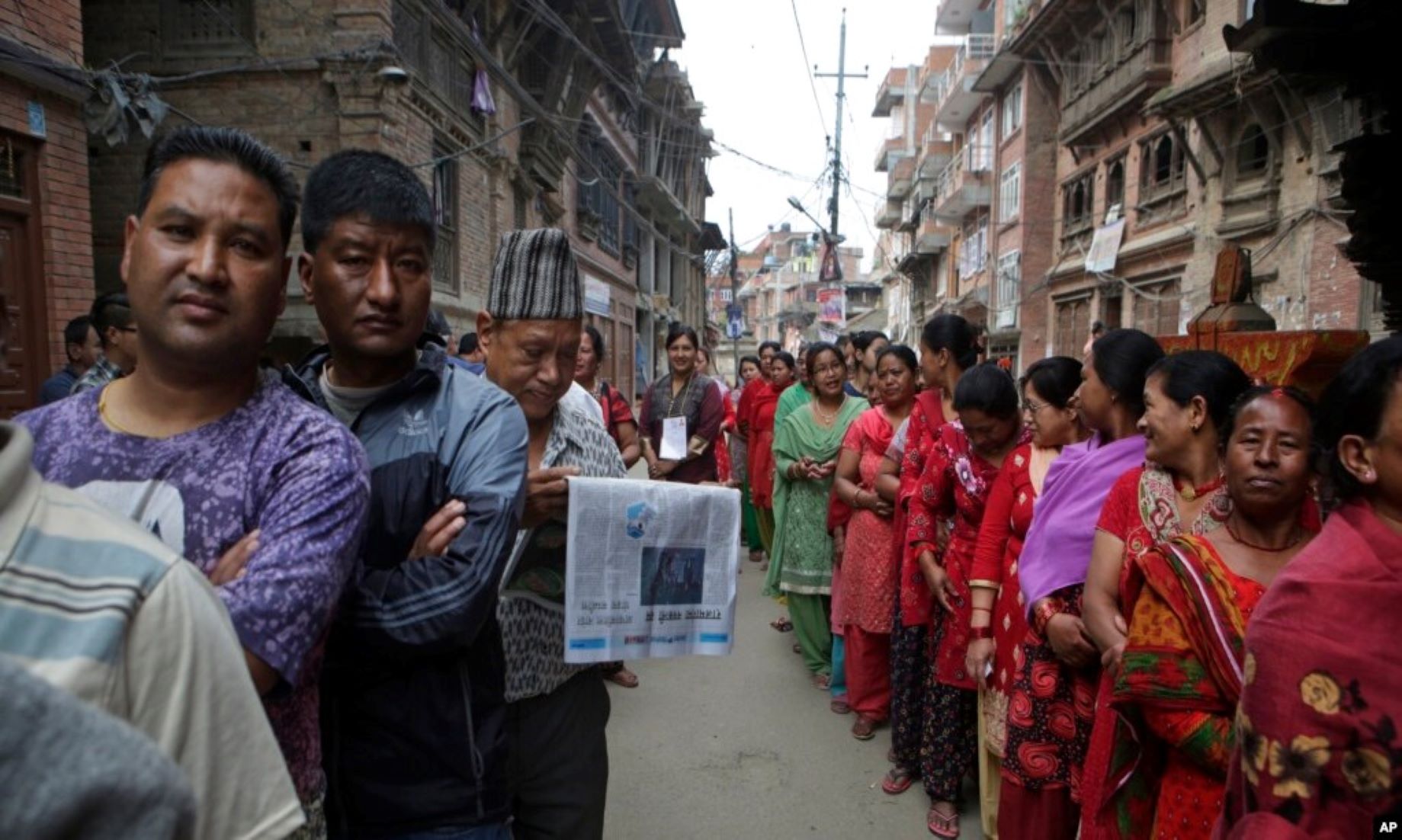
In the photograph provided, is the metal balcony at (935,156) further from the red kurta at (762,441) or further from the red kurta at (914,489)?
the red kurta at (914,489)

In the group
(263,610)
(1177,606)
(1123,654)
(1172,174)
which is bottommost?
(1123,654)

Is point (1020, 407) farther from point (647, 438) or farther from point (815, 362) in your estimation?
point (647, 438)

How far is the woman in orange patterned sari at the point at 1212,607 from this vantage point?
173 centimetres

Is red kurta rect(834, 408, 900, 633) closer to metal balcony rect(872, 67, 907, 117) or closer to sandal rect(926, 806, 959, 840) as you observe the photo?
sandal rect(926, 806, 959, 840)

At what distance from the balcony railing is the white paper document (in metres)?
15.2

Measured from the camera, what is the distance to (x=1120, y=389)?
2500 millimetres

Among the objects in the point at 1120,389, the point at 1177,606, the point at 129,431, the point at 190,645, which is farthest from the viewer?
the point at 1120,389

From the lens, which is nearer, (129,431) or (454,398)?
(129,431)

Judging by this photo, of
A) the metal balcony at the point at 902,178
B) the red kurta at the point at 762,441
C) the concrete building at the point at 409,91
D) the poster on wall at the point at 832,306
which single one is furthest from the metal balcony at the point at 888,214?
the red kurta at the point at 762,441

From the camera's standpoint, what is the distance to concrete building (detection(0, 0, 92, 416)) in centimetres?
511

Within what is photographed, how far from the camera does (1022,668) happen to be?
2.65m

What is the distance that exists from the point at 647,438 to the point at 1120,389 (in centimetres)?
435

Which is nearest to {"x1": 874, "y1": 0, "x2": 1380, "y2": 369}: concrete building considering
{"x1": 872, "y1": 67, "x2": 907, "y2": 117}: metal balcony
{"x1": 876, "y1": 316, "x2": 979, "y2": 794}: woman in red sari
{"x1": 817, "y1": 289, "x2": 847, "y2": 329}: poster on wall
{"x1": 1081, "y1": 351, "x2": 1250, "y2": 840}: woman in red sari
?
{"x1": 876, "y1": 316, "x2": 979, "y2": 794}: woman in red sari

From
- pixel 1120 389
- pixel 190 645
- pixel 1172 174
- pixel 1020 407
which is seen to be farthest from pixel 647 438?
pixel 1172 174
